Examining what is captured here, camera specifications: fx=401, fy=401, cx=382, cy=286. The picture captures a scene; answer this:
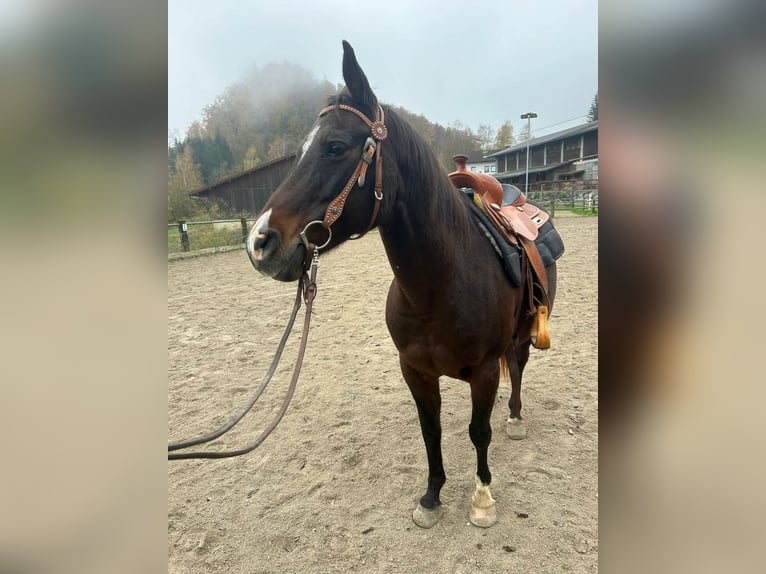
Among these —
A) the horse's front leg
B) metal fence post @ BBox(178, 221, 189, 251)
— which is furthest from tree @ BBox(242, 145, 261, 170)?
the horse's front leg

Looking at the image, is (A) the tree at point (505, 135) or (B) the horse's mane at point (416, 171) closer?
(B) the horse's mane at point (416, 171)

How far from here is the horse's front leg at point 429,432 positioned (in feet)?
7.20

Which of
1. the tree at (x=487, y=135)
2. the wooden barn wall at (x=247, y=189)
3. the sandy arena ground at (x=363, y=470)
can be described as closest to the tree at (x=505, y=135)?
the tree at (x=487, y=135)

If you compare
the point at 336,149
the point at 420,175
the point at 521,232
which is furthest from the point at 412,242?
the point at 521,232

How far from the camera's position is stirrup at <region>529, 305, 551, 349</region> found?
2.28 m

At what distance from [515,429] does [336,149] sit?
95.9 inches

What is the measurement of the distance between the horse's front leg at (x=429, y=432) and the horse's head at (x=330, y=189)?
3.22ft

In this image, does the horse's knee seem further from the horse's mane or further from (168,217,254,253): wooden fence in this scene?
(168,217,254,253): wooden fence

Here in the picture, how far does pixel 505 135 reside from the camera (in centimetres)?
6319

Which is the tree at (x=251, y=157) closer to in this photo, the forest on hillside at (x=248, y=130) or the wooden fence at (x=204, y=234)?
the forest on hillside at (x=248, y=130)

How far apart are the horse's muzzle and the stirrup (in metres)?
1.54
